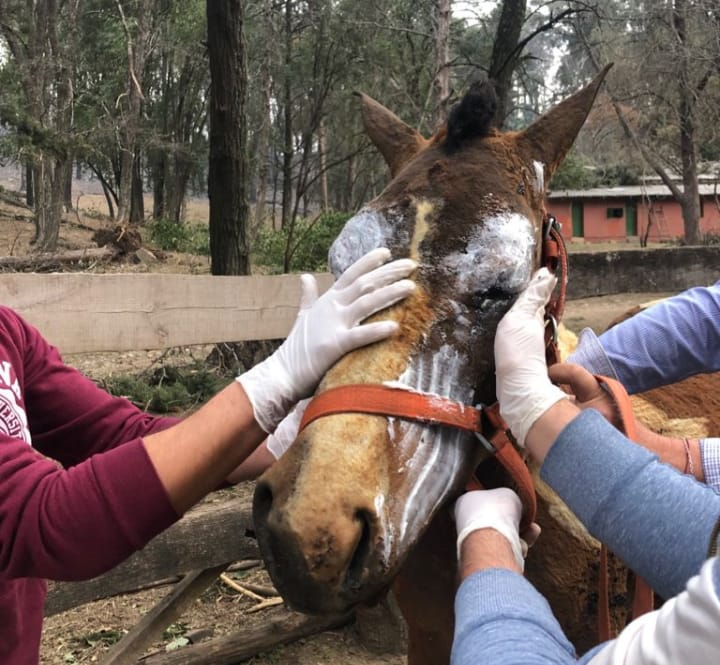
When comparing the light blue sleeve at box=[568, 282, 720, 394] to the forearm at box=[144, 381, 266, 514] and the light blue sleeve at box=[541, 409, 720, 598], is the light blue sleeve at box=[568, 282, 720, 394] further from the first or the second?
the forearm at box=[144, 381, 266, 514]

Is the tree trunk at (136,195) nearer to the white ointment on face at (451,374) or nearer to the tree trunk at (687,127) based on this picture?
the tree trunk at (687,127)

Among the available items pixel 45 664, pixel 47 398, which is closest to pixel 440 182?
pixel 47 398

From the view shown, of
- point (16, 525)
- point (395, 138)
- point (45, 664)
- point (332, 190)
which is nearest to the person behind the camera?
point (16, 525)

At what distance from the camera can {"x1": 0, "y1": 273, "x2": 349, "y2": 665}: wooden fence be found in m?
3.44

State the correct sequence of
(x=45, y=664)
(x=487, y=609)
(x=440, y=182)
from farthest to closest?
(x=45, y=664) → (x=440, y=182) → (x=487, y=609)

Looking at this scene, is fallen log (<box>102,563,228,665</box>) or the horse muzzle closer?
the horse muzzle

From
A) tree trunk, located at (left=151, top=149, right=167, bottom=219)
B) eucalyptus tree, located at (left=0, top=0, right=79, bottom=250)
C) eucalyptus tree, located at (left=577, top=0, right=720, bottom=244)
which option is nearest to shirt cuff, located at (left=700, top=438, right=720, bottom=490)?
eucalyptus tree, located at (left=577, top=0, right=720, bottom=244)

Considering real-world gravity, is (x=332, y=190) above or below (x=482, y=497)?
above

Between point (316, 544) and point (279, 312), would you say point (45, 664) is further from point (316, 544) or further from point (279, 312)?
point (316, 544)

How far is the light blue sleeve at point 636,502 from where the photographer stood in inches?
53.4

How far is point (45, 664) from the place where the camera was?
385 centimetres

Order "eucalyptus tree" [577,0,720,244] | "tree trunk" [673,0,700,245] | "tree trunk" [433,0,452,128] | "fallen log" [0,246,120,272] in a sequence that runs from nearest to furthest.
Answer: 1. "fallen log" [0,246,120,272]
2. "tree trunk" [433,0,452,128]
3. "eucalyptus tree" [577,0,720,244]
4. "tree trunk" [673,0,700,245]

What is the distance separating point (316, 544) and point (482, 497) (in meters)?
0.52

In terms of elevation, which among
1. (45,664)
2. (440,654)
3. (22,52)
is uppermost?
(22,52)
